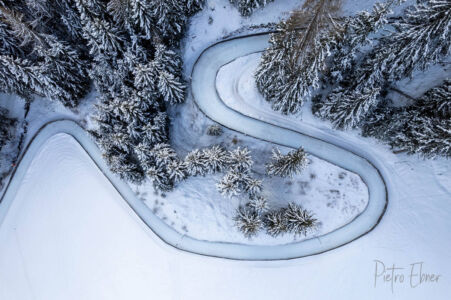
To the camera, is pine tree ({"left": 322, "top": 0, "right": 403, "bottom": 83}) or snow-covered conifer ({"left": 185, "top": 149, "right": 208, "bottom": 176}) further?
snow-covered conifer ({"left": 185, "top": 149, "right": 208, "bottom": 176})

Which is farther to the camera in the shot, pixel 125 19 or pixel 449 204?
pixel 449 204

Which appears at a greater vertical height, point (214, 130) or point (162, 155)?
point (214, 130)

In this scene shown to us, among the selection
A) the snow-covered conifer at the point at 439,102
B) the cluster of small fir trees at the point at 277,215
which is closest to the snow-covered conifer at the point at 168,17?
the cluster of small fir trees at the point at 277,215

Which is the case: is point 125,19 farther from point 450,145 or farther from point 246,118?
point 450,145

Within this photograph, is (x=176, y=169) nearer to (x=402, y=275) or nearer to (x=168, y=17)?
(x=168, y=17)

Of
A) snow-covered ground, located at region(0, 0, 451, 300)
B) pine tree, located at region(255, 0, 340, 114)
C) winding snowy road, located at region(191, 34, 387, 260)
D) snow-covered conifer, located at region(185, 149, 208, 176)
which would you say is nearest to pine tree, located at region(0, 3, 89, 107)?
snow-covered ground, located at region(0, 0, 451, 300)

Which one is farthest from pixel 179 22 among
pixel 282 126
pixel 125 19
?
pixel 282 126

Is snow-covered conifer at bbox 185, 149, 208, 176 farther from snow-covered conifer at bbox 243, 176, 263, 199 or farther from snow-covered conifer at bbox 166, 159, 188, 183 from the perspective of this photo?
snow-covered conifer at bbox 243, 176, 263, 199

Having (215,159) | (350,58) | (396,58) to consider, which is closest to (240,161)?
(215,159)
